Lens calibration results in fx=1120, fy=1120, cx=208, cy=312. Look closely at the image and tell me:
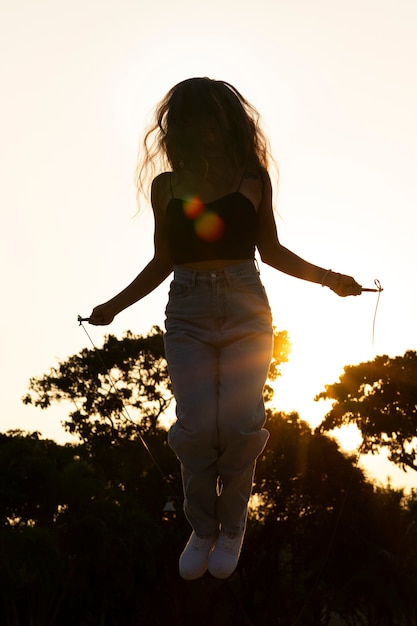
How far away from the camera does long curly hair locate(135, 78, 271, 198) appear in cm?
591

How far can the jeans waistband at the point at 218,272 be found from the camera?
5.95 m

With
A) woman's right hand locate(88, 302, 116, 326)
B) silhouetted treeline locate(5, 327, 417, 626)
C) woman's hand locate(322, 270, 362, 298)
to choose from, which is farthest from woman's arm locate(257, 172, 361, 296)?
silhouetted treeline locate(5, 327, 417, 626)

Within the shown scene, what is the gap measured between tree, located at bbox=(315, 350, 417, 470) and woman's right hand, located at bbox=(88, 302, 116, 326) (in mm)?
32901

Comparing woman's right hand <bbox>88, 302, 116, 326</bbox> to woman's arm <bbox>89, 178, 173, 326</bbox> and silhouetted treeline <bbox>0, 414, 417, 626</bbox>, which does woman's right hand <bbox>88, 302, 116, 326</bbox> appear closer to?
woman's arm <bbox>89, 178, 173, 326</bbox>

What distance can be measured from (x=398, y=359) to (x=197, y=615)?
1312 cm

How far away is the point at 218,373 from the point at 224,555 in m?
1.02

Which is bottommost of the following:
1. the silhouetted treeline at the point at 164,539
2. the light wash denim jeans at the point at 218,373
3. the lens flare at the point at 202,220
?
the light wash denim jeans at the point at 218,373

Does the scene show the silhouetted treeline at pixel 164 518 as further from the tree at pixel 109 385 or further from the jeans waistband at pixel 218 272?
the jeans waistband at pixel 218 272

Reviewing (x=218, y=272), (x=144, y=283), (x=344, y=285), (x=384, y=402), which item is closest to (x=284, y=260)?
(x=344, y=285)

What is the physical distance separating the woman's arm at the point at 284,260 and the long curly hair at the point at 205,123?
0.83 feet

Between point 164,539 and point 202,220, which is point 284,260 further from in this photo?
point 164,539

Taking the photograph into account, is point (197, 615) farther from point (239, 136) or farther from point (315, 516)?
point (239, 136)

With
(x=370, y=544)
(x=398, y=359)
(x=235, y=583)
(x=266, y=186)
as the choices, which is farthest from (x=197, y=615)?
(x=266, y=186)

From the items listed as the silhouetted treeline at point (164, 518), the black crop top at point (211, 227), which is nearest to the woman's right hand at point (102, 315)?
the black crop top at point (211, 227)
